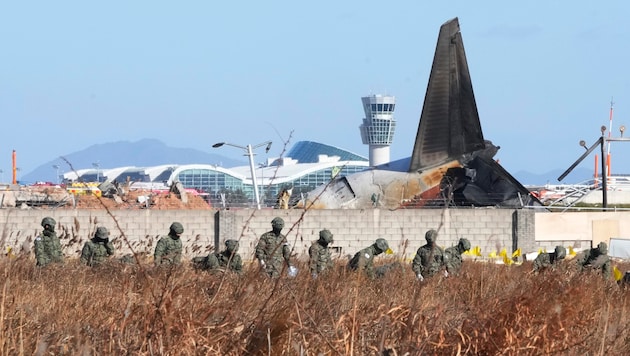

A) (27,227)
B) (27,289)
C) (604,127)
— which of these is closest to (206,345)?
(27,289)

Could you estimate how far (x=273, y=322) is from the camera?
885 cm

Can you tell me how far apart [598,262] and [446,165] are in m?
19.9

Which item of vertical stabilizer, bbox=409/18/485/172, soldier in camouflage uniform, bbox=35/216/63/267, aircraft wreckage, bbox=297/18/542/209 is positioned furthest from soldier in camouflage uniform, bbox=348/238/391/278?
vertical stabilizer, bbox=409/18/485/172

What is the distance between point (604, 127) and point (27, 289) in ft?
133

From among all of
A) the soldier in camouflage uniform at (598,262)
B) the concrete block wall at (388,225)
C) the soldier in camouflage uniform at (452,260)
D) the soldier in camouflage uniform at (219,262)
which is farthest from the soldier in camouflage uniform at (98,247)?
the concrete block wall at (388,225)

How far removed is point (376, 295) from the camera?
1347 cm

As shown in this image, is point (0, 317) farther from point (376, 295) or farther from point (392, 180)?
point (392, 180)

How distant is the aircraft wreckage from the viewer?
4022 cm

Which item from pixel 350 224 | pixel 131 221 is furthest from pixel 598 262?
pixel 131 221

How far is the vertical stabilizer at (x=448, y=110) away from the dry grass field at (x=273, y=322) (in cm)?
2838

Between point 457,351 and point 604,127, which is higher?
point 604,127

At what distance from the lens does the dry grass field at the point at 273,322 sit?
803 centimetres

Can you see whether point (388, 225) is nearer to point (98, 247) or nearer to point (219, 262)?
point (98, 247)

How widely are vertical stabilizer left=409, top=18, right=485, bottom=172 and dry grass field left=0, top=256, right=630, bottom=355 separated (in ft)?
93.1
